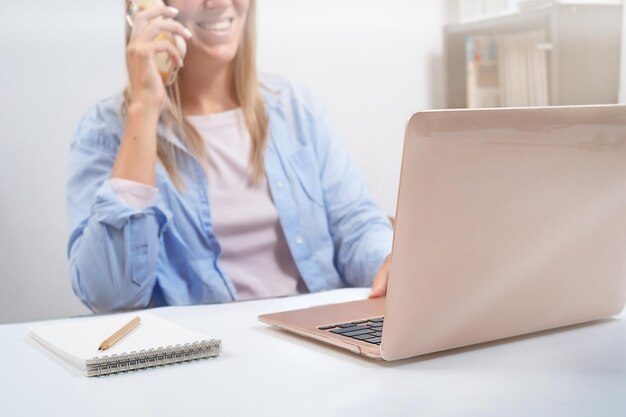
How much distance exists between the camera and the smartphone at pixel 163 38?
86.0 inches

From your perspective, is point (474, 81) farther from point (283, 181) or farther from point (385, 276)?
point (385, 276)

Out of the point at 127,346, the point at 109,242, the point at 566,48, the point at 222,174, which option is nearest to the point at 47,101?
the point at 222,174

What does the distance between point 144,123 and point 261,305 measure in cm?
79

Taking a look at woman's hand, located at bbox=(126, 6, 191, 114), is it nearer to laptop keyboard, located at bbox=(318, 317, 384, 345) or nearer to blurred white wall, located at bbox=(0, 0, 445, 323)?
blurred white wall, located at bbox=(0, 0, 445, 323)

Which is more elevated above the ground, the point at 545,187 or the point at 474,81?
Result: the point at 545,187

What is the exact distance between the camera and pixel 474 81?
2.86 meters

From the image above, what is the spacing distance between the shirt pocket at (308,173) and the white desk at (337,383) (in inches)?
43.3

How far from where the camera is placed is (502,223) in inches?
37.7

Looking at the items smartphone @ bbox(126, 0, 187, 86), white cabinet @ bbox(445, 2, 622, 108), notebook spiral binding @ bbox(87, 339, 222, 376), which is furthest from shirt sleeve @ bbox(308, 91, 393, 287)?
notebook spiral binding @ bbox(87, 339, 222, 376)

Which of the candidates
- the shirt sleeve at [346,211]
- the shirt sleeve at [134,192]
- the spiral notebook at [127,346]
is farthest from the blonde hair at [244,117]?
the spiral notebook at [127,346]

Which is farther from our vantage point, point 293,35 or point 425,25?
point 425,25

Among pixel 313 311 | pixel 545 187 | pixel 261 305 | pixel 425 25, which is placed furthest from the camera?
pixel 425 25

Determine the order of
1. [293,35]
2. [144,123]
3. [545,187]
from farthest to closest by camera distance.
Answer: [293,35]
[144,123]
[545,187]

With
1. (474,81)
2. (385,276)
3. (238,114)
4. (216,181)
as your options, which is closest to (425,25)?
(474,81)
